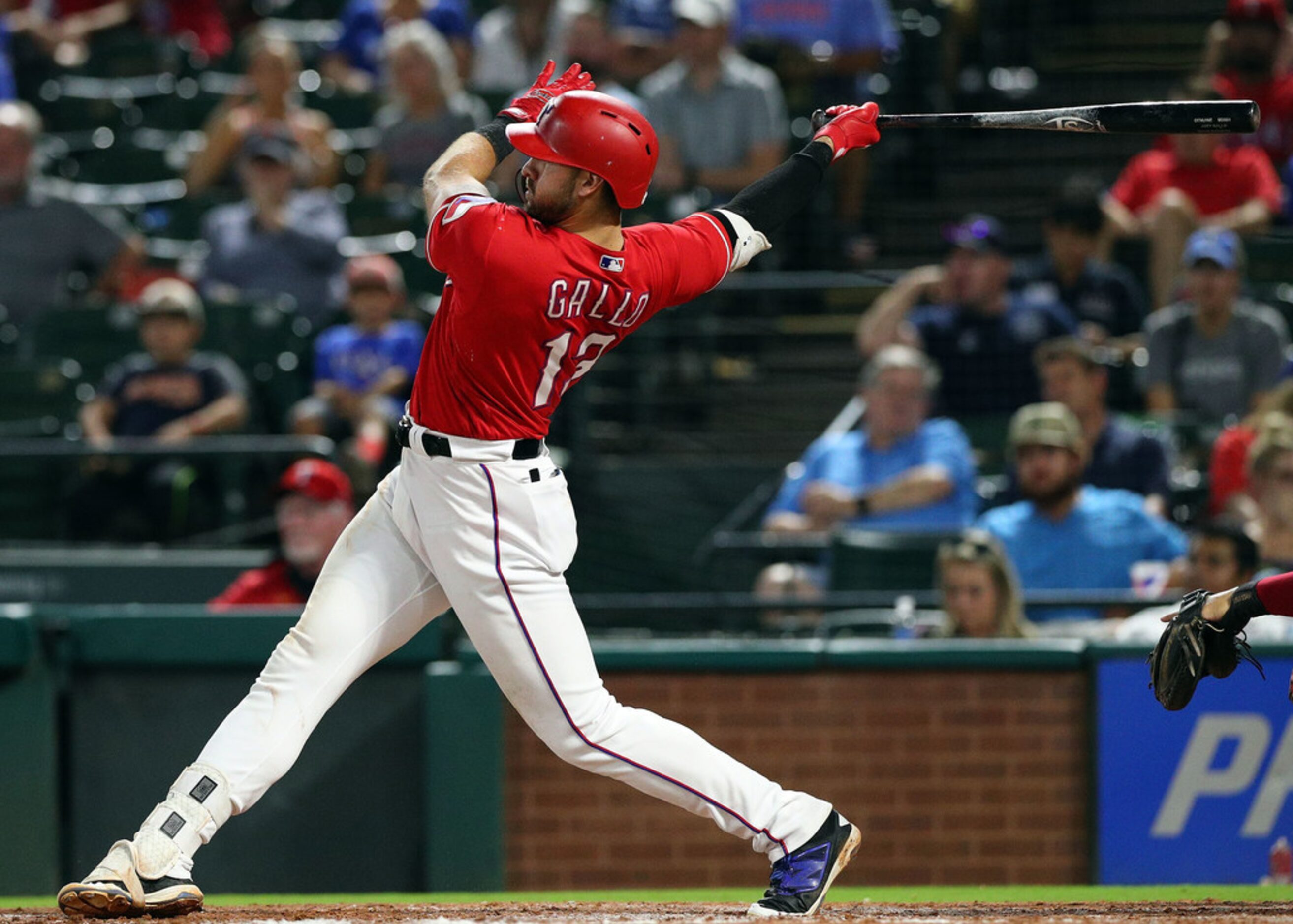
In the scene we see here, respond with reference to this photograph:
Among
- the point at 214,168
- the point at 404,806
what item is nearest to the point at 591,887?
the point at 404,806

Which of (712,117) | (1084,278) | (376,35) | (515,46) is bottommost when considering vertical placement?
(1084,278)

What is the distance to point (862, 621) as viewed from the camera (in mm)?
6109

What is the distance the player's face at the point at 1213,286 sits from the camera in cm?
729

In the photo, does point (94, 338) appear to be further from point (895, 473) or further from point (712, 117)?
point (895, 473)

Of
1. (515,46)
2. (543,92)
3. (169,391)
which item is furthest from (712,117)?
(543,92)

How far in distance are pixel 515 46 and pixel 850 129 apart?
20.3 feet

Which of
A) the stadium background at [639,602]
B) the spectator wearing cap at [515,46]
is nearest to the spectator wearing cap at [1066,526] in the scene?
the stadium background at [639,602]

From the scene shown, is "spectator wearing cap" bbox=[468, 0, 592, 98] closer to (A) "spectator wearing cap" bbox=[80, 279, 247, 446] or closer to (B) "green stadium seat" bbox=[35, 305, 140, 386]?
(B) "green stadium seat" bbox=[35, 305, 140, 386]

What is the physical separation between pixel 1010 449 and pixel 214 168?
15.2 feet

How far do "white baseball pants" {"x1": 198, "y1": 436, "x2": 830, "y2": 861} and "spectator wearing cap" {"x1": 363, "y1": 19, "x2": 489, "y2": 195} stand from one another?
5465mm

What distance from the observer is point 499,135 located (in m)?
3.98

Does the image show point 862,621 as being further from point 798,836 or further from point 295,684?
point 295,684

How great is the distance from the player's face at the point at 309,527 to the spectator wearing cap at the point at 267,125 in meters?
3.45

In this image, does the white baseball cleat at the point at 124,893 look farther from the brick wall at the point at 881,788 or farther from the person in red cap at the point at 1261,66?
the person in red cap at the point at 1261,66
